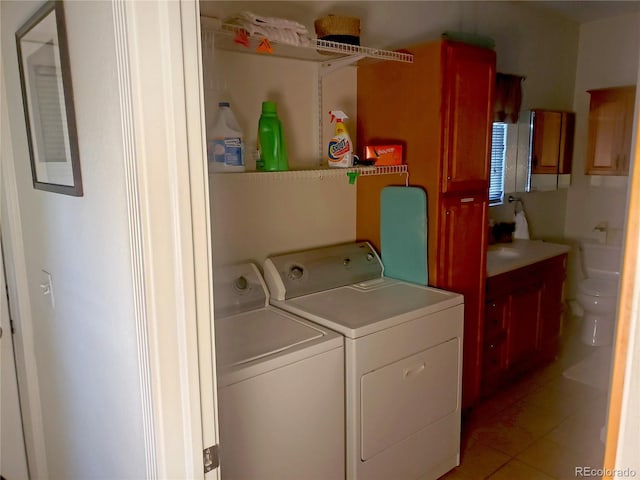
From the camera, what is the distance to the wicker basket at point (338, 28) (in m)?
2.11

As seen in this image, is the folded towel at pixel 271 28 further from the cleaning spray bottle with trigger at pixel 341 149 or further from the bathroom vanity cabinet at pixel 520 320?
the bathroom vanity cabinet at pixel 520 320

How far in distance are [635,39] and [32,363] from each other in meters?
4.63

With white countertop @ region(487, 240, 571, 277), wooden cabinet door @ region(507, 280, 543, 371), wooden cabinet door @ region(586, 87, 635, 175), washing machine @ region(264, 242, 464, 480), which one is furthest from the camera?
wooden cabinet door @ region(586, 87, 635, 175)

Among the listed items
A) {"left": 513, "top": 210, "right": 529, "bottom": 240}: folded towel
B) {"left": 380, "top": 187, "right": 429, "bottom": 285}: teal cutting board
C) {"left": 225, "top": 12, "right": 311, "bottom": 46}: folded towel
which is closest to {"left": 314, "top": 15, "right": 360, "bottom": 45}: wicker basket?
{"left": 225, "top": 12, "right": 311, "bottom": 46}: folded towel

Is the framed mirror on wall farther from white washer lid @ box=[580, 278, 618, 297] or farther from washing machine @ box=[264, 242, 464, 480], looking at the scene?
white washer lid @ box=[580, 278, 618, 297]

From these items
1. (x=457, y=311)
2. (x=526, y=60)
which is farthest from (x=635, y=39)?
(x=457, y=311)

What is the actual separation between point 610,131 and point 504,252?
1469 mm

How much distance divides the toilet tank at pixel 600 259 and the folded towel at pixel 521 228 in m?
0.85

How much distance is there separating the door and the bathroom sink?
285cm

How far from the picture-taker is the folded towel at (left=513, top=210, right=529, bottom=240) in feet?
12.3

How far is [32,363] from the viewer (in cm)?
188

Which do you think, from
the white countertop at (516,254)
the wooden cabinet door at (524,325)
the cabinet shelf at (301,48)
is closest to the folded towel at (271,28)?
the cabinet shelf at (301,48)

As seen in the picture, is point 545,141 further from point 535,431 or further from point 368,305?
point 368,305

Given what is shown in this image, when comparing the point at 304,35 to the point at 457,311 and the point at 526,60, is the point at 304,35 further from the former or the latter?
the point at 526,60
